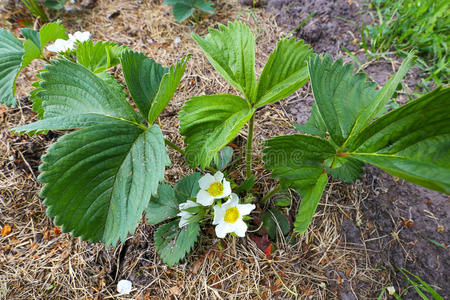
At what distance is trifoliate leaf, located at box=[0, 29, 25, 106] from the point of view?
1.38 m

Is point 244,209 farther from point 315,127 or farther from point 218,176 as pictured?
point 315,127

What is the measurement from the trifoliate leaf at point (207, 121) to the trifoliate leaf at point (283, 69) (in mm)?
109

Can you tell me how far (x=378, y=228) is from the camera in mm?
1437

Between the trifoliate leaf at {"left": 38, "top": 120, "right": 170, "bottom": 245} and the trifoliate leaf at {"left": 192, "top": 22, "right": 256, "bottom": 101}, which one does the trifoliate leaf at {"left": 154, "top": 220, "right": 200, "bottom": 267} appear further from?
the trifoliate leaf at {"left": 192, "top": 22, "right": 256, "bottom": 101}

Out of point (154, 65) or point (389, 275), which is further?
point (389, 275)

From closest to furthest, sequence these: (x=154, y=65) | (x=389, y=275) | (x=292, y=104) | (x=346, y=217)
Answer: (x=154, y=65)
(x=389, y=275)
(x=346, y=217)
(x=292, y=104)

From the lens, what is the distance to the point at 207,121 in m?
1.05

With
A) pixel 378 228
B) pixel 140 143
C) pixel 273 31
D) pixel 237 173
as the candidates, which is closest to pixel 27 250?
pixel 140 143

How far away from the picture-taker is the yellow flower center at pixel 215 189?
1.14 meters

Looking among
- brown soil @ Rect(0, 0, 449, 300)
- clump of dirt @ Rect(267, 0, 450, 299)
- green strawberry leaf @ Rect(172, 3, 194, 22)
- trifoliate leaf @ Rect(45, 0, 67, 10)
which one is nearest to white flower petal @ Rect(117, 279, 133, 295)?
brown soil @ Rect(0, 0, 449, 300)

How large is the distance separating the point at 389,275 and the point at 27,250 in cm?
185

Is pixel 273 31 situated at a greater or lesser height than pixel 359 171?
greater

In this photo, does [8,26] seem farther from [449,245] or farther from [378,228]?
[449,245]

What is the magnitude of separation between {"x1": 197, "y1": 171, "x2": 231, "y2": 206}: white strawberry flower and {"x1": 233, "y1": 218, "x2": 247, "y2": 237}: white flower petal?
4.7 inches
